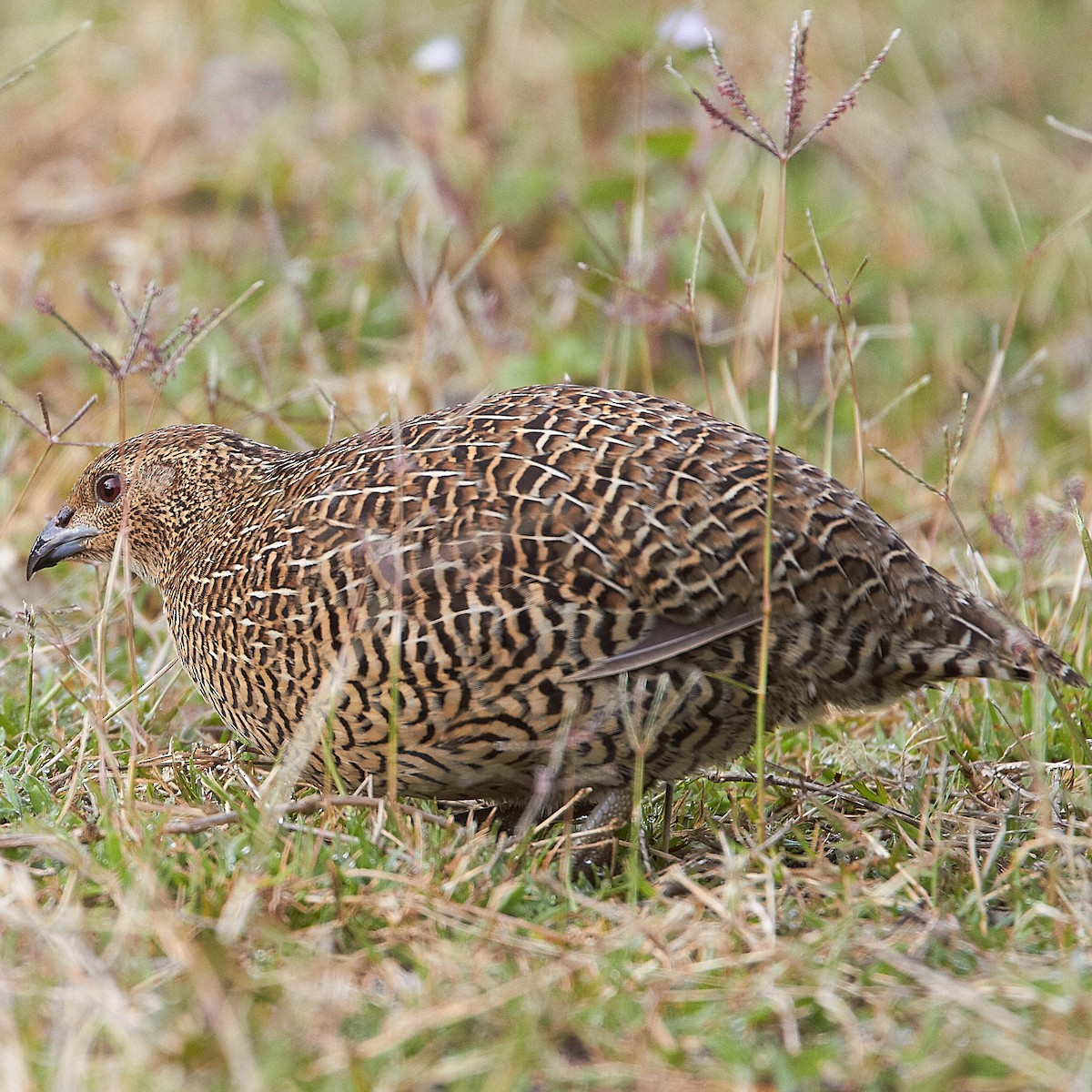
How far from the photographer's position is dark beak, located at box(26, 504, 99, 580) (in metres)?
4.44

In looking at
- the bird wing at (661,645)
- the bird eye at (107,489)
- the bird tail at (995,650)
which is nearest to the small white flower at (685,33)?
the bird eye at (107,489)

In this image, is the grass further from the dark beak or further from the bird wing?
the bird wing

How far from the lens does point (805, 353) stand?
7363 millimetres

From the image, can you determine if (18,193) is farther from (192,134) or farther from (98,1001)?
(98,1001)

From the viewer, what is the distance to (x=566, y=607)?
11.1ft

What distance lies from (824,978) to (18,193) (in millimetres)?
6419

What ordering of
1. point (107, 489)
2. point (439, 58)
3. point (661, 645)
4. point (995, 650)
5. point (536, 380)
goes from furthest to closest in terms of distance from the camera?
point (439, 58), point (536, 380), point (107, 489), point (995, 650), point (661, 645)

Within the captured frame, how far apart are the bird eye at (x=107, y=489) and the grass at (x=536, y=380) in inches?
10.8

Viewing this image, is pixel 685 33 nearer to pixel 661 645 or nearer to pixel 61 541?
pixel 61 541

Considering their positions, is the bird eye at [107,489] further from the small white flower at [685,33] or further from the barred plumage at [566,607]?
the small white flower at [685,33]

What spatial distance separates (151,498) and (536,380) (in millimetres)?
2225

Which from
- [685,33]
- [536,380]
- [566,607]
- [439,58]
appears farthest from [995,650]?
[439,58]

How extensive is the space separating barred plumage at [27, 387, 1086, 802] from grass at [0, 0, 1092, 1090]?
0.71ft

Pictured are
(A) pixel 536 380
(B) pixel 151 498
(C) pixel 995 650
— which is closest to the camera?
(C) pixel 995 650
